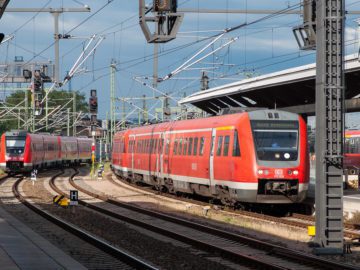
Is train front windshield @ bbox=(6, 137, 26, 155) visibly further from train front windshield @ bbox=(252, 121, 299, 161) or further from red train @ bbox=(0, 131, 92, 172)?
train front windshield @ bbox=(252, 121, 299, 161)

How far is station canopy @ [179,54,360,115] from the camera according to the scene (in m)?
27.0

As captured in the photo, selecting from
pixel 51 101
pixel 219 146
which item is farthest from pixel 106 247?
pixel 51 101

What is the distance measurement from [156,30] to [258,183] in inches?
207

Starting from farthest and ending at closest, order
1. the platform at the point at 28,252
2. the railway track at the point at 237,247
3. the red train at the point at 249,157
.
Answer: the red train at the point at 249,157, the railway track at the point at 237,247, the platform at the point at 28,252

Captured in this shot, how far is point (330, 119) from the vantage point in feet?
48.9

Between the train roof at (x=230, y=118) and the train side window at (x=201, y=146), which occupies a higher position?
the train roof at (x=230, y=118)

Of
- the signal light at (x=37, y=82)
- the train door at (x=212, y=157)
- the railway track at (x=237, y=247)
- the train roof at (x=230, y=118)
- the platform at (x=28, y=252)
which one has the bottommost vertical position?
the railway track at (x=237, y=247)

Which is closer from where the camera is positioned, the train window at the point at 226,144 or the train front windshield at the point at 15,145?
the train window at the point at 226,144

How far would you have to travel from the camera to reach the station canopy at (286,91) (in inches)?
1062

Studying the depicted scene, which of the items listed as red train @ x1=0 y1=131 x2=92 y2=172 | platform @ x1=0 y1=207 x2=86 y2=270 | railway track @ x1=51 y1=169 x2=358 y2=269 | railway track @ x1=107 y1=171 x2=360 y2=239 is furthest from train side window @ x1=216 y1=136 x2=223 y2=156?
red train @ x1=0 y1=131 x2=92 y2=172

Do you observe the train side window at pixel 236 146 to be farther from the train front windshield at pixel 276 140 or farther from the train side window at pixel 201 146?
the train side window at pixel 201 146

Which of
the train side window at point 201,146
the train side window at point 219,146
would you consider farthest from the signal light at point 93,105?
the train side window at point 219,146

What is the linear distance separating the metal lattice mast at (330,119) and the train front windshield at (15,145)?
37.0 meters

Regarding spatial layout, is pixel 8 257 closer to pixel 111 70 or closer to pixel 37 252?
pixel 37 252
